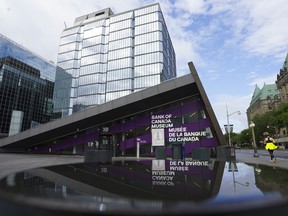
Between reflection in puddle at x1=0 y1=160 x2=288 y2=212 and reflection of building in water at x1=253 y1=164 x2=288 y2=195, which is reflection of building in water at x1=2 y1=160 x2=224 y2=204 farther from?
reflection of building in water at x1=253 y1=164 x2=288 y2=195

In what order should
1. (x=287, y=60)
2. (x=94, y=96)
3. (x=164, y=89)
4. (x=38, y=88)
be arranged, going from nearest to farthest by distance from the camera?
(x=164, y=89)
(x=94, y=96)
(x=38, y=88)
(x=287, y=60)

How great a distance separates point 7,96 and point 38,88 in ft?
49.2

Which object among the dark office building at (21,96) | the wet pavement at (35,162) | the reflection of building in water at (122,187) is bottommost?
the reflection of building in water at (122,187)

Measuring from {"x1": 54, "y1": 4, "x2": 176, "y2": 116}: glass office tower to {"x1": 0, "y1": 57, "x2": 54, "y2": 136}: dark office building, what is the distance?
617 cm

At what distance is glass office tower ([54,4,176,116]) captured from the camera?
68.9 meters

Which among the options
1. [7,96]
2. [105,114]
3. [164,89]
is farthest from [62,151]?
[7,96]

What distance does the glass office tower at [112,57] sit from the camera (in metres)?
68.9

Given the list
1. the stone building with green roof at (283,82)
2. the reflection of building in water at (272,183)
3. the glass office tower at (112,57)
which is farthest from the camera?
the stone building with green roof at (283,82)

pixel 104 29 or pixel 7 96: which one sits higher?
pixel 104 29

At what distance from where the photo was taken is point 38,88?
8231 centimetres

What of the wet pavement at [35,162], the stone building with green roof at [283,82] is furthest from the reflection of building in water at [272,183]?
the stone building with green roof at [283,82]

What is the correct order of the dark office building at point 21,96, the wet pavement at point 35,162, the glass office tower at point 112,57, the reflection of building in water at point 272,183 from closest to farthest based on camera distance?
the reflection of building in water at point 272,183
the wet pavement at point 35,162
the dark office building at point 21,96
the glass office tower at point 112,57

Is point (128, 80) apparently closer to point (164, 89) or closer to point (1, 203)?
point (164, 89)

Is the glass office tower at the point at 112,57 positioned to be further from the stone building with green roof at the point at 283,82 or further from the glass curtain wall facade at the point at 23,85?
the stone building with green roof at the point at 283,82
